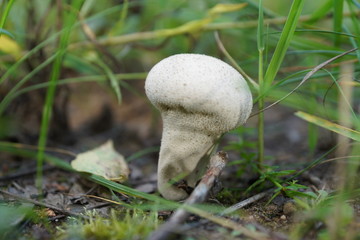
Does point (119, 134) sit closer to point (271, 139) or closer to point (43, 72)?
point (43, 72)

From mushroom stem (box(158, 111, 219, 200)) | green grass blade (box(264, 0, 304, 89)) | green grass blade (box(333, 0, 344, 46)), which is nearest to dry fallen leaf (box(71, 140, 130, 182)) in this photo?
mushroom stem (box(158, 111, 219, 200))

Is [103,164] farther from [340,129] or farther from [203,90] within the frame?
[340,129]

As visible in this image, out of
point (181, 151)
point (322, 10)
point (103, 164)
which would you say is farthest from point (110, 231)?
point (322, 10)

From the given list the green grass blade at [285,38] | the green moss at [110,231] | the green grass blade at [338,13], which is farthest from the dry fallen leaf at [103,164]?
the green grass blade at [338,13]

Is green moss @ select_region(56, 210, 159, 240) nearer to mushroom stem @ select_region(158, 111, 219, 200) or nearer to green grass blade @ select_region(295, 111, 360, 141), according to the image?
mushroom stem @ select_region(158, 111, 219, 200)

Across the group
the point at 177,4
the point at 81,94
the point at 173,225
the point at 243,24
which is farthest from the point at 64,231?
the point at 81,94
